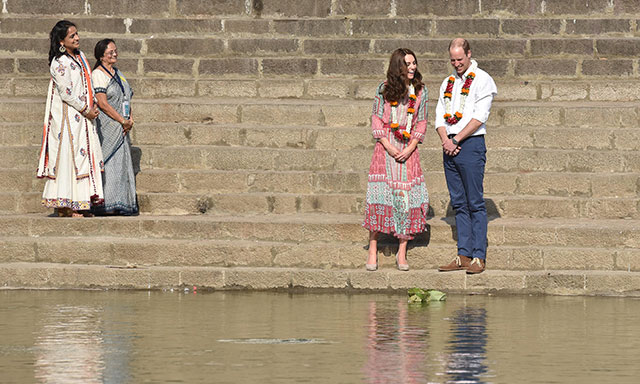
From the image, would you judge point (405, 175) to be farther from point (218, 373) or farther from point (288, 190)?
point (218, 373)

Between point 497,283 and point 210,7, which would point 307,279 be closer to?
point 497,283

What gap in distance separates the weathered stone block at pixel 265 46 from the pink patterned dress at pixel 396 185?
15.0ft

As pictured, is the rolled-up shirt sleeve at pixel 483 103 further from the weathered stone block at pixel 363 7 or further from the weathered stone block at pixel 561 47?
the weathered stone block at pixel 363 7

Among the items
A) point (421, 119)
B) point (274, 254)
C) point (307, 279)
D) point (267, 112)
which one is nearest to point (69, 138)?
point (274, 254)

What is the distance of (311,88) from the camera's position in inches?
609

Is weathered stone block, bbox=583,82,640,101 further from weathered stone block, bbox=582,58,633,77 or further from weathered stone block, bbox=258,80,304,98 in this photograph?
weathered stone block, bbox=258,80,304,98

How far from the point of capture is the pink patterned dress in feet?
37.9

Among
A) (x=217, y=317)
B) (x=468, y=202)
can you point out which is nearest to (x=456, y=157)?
(x=468, y=202)

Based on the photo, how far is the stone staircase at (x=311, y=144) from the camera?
38.1 feet

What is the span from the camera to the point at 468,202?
455 inches

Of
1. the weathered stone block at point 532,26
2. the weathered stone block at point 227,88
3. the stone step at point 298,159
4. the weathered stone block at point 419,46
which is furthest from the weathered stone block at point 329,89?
the weathered stone block at point 532,26

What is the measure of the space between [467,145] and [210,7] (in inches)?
241

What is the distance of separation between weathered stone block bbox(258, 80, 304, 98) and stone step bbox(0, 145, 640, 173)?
178cm

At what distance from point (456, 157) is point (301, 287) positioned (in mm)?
1728
